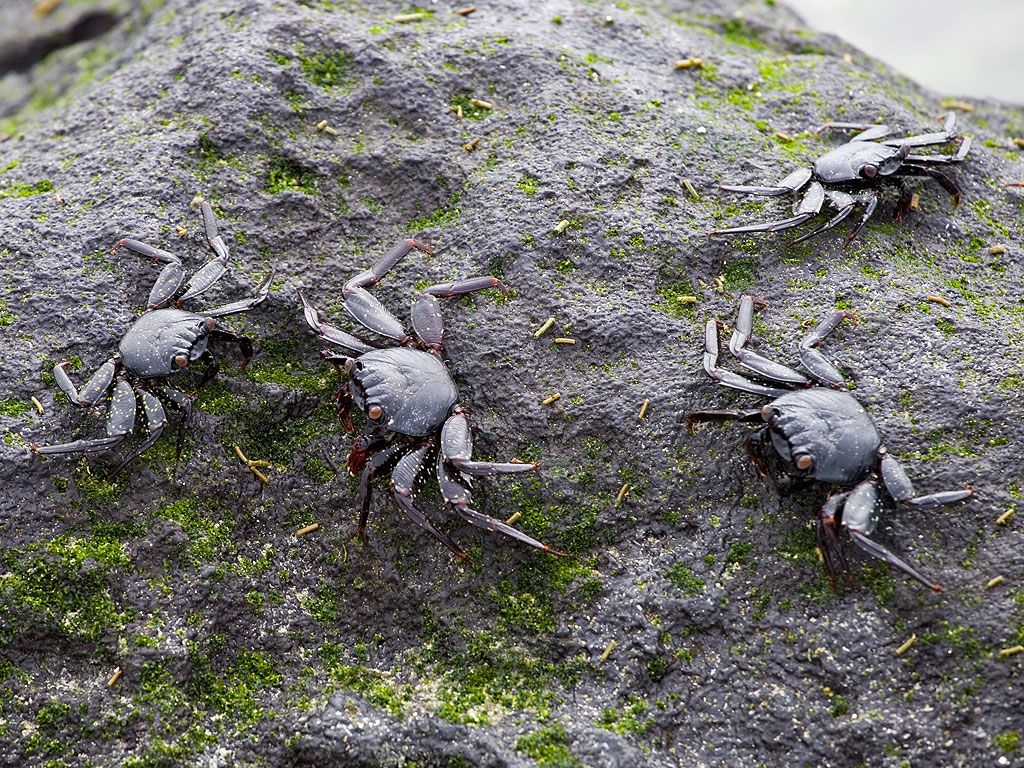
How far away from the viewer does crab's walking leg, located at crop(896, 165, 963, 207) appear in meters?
5.26

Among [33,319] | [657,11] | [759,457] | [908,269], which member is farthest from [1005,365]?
[33,319]

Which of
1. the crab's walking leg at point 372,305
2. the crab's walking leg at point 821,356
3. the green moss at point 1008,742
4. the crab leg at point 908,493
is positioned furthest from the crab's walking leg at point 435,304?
the green moss at point 1008,742

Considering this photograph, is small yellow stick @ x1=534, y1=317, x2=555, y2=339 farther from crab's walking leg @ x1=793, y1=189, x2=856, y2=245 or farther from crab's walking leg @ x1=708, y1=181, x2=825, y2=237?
crab's walking leg @ x1=793, y1=189, x2=856, y2=245

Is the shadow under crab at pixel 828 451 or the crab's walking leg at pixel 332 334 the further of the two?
the crab's walking leg at pixel 332 334

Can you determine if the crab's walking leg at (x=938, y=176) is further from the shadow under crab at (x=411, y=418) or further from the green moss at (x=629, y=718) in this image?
the green moss at (x=629, y=718)

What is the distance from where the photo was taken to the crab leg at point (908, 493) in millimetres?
4105

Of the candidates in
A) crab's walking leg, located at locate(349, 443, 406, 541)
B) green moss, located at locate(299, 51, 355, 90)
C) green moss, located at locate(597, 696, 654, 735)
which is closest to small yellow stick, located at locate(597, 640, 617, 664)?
green moss, located at locate(597, 696, 654, 735)

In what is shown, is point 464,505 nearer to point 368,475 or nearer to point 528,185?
point 368,475

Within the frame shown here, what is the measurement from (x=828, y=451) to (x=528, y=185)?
2.16 m

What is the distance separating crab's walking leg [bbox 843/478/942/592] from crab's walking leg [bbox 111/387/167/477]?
3271 millimetres

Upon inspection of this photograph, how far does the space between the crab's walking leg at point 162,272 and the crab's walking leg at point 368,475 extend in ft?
4.34

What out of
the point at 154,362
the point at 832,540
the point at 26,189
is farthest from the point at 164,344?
the point at 832,540

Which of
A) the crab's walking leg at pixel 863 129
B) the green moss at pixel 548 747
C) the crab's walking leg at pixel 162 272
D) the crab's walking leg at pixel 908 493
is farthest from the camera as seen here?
the crab's walking leg at pixel 863 129

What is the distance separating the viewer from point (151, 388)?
4.68 m
